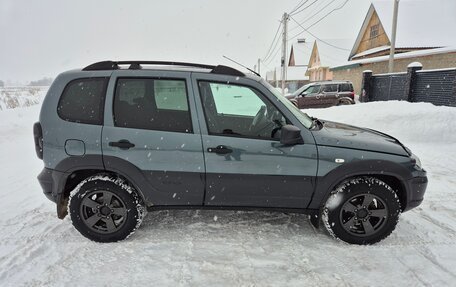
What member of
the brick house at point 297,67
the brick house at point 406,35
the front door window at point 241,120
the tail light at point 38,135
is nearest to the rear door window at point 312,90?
the brick house at point 406,35

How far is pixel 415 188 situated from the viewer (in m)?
3.22

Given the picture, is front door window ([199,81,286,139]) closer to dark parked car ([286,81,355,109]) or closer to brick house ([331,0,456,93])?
Result: dark parked car ([286,81,355,109])

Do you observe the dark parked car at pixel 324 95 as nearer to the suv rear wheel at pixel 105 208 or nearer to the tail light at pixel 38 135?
the suv rear wheel at pixel 105 208

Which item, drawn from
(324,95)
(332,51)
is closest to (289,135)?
(324,95)

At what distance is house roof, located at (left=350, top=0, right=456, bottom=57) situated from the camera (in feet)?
82.2

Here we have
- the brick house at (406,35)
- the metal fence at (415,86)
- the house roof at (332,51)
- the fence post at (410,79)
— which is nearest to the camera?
the metal fence at (415,86)

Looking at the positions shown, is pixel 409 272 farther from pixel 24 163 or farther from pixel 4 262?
pixel 24 163

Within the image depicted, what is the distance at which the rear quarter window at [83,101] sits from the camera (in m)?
3.18

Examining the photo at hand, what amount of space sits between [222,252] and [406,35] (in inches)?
1154

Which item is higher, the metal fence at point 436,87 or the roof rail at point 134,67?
the roof rail at point 134,67

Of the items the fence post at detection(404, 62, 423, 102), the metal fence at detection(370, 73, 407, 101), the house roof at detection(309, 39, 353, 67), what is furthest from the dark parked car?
the house roof at detection(309, 39, 353, 67)

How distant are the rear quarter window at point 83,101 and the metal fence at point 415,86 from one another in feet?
41.5

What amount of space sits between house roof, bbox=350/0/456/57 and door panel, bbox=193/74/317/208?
1048 inches

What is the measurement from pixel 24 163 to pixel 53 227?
3680 millimetres
